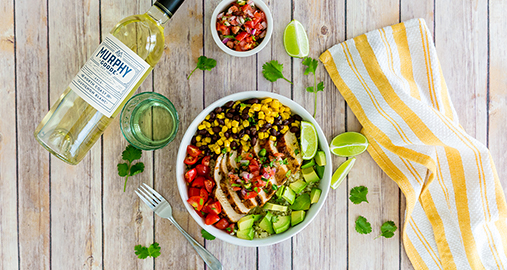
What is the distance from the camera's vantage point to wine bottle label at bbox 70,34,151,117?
147 cm

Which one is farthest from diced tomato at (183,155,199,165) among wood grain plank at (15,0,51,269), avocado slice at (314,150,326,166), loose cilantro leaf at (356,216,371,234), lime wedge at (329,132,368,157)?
loose cilantro leaf at (356,216,371,234)

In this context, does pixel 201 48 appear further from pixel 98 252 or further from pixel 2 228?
pixel 2 228

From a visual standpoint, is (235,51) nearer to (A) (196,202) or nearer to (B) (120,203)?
(A) (196,202)

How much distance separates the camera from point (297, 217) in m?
1.73

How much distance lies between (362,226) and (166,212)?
105 centimetres

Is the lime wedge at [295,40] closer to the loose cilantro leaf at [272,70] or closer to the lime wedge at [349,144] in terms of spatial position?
the loose cilantro leaf at [272,70]

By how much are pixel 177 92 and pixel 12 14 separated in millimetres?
990

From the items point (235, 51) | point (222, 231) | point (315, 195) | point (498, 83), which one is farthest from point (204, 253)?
point (498, 83)

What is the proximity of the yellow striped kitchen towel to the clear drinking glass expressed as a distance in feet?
2.85

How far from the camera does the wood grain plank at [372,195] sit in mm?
1887

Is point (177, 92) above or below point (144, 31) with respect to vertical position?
below

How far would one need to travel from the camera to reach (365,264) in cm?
192

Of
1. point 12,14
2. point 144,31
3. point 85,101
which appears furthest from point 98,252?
point 12,14

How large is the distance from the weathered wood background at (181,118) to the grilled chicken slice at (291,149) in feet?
0.81
